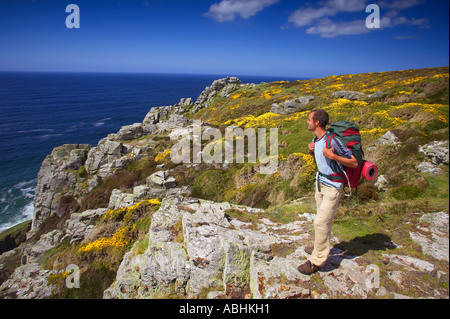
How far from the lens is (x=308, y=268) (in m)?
5.84

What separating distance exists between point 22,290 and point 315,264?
1639cm

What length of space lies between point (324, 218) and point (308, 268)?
61.6 inches

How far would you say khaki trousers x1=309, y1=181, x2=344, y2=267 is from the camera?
207 inches

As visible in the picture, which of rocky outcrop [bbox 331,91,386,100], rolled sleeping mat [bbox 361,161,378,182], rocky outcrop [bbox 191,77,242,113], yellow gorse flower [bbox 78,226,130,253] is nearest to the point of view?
rolled sleeping mat [bbox 361,161,378,182]

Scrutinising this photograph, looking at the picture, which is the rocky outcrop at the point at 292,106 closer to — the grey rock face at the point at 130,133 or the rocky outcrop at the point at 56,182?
the grey rock face at the point at 130,133

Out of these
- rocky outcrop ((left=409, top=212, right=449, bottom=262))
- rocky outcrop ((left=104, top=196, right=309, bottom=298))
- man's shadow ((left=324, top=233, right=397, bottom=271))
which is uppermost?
rocky outcrop ((left=409, top=212, right=449, bottom=262))

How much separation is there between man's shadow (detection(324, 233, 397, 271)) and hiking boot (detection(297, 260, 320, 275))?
38 cm

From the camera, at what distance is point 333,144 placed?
5.04m

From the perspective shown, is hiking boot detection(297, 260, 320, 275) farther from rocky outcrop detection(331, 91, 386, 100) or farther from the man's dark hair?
rocky outcrop detection(331, 91, 386, 100)

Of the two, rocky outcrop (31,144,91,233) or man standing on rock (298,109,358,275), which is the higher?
man standing on rock (298,109,358,275)

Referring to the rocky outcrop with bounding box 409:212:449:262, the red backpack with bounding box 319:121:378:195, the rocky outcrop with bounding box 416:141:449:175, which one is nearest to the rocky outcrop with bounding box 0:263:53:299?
the red backpack with bounding box 319:121:378:195

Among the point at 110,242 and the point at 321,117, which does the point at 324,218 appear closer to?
the point at 321,117

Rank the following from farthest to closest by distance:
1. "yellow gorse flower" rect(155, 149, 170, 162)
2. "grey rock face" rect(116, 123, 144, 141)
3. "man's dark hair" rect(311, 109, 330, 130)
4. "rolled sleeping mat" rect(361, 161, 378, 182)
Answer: "grey rock face" rect(116, 123, 144, 141) < "yellow gorse flower" rect(155, 149, 170, 162) < "man's dark hair" rect(311, 109, 330, 130) < "rolled sleeping mat" rect(361, 161, 378, 182)

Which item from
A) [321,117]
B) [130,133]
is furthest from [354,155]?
[130,133]
